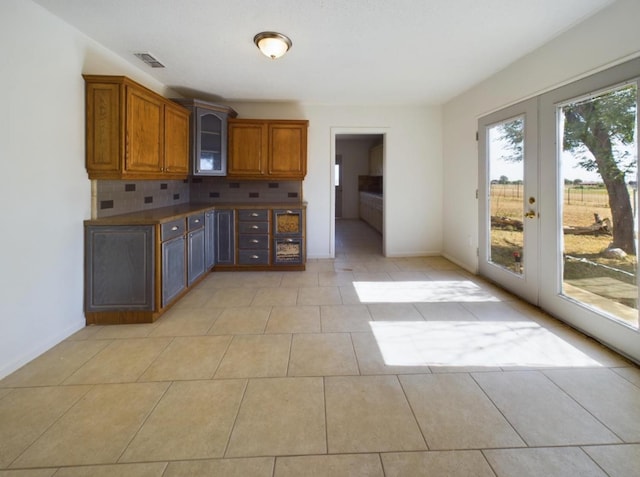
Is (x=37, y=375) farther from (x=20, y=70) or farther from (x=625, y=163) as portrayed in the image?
(x=625, y=163)

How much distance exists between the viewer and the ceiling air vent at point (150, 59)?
3580 mm

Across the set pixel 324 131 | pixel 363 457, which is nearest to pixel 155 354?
pixel 363 457

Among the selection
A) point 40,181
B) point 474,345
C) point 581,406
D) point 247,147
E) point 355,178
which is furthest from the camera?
point 355,178

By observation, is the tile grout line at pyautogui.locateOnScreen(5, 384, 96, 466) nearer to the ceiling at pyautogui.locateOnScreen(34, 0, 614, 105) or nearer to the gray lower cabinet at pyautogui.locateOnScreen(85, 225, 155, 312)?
the gray lower cabinet at pyautogui.locateOnScreen(85, 225, 155, 312)

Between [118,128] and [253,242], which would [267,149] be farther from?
[118,128]

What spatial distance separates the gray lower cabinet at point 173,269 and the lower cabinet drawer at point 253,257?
4.04 ft

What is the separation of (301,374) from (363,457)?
2.52 ft

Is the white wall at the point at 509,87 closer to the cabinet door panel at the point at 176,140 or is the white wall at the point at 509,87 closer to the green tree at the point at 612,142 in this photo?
the green tree at the point at 612,142

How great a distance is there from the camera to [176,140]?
4.21 m

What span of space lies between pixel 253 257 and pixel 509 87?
3.54 m

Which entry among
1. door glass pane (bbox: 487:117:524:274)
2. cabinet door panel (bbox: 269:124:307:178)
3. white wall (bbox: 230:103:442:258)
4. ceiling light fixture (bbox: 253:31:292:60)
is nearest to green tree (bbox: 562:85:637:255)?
door glass pane (bbox: 487:117:524:274)

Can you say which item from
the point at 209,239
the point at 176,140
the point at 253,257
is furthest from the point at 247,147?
the point at 253,257

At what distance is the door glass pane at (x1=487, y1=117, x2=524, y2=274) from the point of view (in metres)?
3.70

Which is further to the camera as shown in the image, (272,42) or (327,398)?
(272,42)
